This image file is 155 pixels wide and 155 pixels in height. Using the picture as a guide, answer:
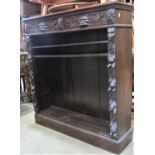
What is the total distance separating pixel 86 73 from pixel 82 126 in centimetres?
61

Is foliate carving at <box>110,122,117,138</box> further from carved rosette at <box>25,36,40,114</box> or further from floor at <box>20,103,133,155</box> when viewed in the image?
carved rosette at <box>25,36,40,114</box>

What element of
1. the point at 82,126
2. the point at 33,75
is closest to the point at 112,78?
the point at 82,126

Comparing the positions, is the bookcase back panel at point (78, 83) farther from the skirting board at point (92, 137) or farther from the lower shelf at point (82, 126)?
the skirting board at point (92, 137)

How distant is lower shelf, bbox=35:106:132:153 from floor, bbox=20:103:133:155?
0.17 feet

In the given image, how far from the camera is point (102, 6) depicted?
1585 mm

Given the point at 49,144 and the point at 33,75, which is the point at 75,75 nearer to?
the point at 33,75

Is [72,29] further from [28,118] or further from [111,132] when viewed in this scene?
[28,118]

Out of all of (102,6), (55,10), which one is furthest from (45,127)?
(102,6)

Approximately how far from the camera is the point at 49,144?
2039mm

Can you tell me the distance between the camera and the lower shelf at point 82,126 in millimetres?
1856

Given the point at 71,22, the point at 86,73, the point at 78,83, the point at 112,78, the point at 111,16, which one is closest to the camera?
the point at 111,16

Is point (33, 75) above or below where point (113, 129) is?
above

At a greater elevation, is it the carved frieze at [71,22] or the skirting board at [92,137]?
the carved frieze at [71,22]

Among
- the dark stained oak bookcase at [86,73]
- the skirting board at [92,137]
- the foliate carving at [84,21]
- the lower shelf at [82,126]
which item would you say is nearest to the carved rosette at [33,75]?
the dark stained oak bookcase at [86,73]
